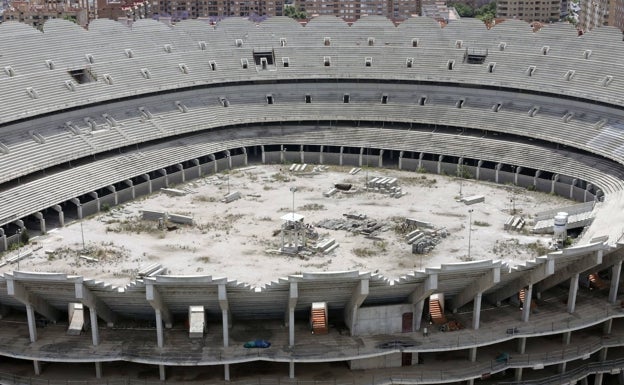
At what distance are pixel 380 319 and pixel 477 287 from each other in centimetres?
565

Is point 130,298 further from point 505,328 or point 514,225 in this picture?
point 514,225

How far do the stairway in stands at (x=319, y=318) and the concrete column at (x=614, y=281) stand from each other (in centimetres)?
1725

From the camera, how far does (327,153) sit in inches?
3103

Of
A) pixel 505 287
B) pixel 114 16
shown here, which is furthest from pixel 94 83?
pixel 114 16

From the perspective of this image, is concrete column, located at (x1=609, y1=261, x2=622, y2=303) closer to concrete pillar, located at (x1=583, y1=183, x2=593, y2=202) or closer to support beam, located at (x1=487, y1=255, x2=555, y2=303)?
support beam, located at (x1=487, y1=255, x2=555, y2=303)

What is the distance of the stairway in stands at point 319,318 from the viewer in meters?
43.7

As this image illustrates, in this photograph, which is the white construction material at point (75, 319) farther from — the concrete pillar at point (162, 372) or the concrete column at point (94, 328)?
the concrete pillar at point (162, 372)

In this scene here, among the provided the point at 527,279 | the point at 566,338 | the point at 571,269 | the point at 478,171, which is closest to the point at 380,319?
the point at 527,279

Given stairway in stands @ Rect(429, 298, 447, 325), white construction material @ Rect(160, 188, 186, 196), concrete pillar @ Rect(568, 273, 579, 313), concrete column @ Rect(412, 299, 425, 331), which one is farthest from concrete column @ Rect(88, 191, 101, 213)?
concrete pillar @ Rect(568, 273, 579, 313)

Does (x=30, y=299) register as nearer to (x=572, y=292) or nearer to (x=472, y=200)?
(x=572, y=292)

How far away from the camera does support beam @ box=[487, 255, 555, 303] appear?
42.9 metres

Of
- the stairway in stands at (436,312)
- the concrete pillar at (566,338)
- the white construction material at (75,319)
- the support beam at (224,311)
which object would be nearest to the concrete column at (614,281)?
the concrete pillar at (566,338)

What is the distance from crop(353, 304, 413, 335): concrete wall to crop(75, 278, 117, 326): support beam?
13.6m

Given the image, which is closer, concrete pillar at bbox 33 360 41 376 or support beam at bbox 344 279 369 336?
support beam at bbox 344 279 369 336
